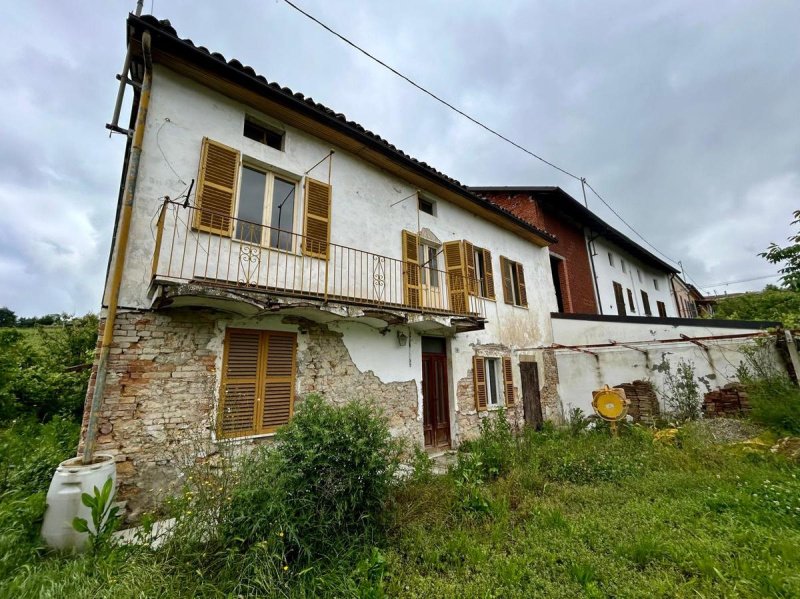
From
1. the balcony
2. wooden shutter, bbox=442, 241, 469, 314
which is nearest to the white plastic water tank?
the balcony

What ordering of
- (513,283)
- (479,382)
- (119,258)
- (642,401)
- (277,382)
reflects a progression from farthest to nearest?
(513,283) < (642,401) < (479,382) < (277,382) < (119,258)

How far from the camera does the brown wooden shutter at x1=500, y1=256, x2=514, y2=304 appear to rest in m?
10.5

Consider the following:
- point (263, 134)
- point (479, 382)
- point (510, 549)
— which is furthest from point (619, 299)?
point (263, 134)

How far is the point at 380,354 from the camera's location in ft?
22.4

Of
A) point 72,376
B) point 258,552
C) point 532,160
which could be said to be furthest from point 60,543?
point 532,160

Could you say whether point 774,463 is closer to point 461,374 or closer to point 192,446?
point 461,374

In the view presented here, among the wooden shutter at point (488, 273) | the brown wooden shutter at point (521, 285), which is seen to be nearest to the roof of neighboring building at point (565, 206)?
the brown wooden shutter at point (521, 285)

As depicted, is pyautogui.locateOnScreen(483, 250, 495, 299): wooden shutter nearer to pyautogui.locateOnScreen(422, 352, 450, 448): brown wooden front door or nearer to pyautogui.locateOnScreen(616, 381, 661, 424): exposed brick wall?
pyautogui.locateOnScreen(422, 352, 450, 448): brown wooden front door

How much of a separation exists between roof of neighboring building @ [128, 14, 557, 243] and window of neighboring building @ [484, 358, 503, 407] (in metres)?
5.29

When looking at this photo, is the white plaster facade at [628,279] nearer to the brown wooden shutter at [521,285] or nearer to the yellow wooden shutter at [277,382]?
the brown wooden shutter at [521,285]

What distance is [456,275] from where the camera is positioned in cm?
870

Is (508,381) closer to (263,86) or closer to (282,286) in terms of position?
(282,286)

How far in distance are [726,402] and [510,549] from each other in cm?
838

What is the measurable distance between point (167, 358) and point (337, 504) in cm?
299
